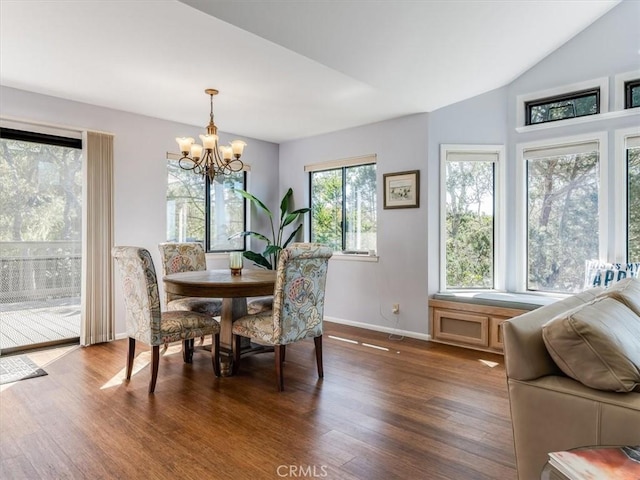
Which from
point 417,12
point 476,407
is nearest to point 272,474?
point 476,407

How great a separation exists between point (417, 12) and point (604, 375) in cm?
248

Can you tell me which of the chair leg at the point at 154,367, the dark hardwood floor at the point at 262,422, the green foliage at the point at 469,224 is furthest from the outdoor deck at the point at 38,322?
the green foliage at the point at 469,224

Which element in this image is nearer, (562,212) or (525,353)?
(525,353)

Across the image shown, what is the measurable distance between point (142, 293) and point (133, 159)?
212 cm

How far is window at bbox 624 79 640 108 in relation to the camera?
144 inches

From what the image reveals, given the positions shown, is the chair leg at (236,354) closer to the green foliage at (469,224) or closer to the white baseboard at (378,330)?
the white baseboard at (378,330)

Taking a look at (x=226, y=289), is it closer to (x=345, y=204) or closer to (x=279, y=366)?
(x=279, y=366)

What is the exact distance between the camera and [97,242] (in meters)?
4.12

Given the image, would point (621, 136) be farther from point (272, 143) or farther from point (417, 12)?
point (272, 143)

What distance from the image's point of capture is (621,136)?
3.71 m

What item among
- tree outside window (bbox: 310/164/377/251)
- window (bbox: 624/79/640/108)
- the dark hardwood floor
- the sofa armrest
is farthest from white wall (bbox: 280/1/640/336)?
the sofa armrest

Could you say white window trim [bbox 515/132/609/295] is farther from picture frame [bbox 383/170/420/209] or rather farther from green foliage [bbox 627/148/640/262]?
picture frame [bbox 383/170/420/209]

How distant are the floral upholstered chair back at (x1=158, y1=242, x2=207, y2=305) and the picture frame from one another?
216 centimetres

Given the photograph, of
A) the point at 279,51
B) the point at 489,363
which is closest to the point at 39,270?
the point at 279,51
